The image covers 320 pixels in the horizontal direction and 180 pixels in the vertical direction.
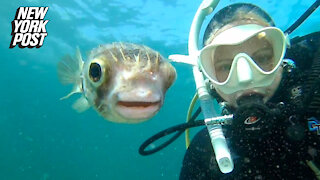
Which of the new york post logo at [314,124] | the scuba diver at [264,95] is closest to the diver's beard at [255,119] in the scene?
the scuba diver at [264,95]

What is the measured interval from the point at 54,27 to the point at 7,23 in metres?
4.05

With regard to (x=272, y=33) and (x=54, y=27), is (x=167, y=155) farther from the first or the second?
(x=272, y=33)

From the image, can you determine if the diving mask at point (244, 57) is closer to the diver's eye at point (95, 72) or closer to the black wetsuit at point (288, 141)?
the black wetsuit at point (288, 141)

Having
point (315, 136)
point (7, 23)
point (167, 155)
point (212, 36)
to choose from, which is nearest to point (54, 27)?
point (7, 23)

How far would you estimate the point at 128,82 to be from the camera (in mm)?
1721

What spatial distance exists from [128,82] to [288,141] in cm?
197

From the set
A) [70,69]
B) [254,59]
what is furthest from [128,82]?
[254,59]

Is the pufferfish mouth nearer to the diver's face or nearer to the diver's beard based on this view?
the diver's beard

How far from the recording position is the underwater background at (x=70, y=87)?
17.8m

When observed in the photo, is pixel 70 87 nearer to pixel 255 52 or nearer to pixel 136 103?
pixel 255 52

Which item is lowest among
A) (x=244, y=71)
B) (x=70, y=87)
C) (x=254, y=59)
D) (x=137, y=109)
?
(x=137, y=109)

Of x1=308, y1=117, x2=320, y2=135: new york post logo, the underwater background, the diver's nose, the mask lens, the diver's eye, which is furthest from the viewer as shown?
the underwater background

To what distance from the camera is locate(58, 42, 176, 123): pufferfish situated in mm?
1699

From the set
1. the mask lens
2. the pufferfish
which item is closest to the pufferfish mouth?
the pufferfish
